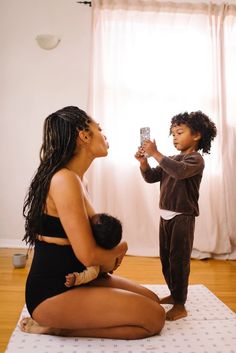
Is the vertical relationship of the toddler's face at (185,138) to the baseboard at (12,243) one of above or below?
above

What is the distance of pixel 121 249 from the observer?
4.66 ft

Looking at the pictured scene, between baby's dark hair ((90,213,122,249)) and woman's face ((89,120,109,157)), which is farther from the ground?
woman's face ((89,120,109,157))

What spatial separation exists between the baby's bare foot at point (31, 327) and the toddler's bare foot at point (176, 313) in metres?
0.56

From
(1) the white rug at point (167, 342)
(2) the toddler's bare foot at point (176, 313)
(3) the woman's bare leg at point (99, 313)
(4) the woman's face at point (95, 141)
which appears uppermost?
(4) the woman's face at point (95, 141)

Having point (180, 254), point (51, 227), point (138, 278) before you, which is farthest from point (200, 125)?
point (138, 278)

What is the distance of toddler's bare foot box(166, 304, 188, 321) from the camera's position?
1.62m

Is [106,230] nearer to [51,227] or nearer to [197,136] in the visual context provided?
[51,227]

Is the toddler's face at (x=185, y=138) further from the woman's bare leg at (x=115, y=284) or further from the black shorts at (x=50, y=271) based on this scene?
the black shorts at (x=50, y=271)

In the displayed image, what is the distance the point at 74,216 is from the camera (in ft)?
4.10

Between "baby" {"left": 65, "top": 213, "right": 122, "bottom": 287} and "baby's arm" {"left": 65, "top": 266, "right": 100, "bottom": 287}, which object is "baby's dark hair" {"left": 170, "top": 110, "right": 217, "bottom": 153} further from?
"baby's arm" {"left": 65, "top": 266, "right": 100, "bottom": 287}

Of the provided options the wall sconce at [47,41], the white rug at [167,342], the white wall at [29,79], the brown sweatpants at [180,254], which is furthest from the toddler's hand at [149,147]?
the wall sconce at [47,41]

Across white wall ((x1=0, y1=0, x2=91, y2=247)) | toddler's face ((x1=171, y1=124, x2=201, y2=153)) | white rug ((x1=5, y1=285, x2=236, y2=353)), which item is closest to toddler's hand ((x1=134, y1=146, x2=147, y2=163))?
toddler's face ((x1=171, y1=124, x2=201, y2=153))

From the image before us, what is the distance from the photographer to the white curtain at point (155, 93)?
2982mm

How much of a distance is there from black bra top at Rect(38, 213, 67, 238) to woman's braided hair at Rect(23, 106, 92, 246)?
19 millimetres
